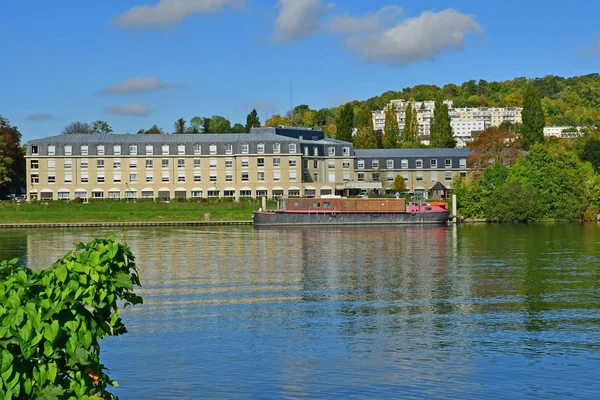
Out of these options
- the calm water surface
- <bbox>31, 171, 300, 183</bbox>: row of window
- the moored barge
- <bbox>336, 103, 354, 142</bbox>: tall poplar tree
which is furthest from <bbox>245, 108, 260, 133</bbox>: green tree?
the calm water surface

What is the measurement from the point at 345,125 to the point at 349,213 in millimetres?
42872

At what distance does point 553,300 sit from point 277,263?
A: 1995cm

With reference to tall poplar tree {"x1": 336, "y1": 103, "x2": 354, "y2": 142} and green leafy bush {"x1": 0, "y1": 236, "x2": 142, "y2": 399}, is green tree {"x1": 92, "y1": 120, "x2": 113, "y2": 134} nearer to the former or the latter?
tall poplar tree {"x1": 336, "y1": 103, "x2": 354, "y2": 142}

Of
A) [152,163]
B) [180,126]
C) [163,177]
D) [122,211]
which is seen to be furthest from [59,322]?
[180,126]

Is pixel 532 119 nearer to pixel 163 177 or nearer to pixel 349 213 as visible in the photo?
pixel 349 213

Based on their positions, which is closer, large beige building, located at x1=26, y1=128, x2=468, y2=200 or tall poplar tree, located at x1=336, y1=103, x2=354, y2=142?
large beige building, located at x1=26, y1=128, x2=468, y2=200

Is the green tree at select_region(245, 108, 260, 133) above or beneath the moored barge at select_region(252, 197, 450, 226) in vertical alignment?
above

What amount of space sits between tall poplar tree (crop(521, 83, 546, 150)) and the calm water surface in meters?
65.5

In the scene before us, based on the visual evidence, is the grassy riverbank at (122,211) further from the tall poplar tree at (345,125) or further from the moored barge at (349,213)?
the tall poplar tree at (345,125)

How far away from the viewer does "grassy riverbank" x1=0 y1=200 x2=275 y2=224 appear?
101 metres

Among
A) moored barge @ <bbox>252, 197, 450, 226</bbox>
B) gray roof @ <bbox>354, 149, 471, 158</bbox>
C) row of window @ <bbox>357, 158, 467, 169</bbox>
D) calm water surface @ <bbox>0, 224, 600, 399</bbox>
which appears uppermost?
gray roof @ <bbox>354, 149, 471, 158</bbox>

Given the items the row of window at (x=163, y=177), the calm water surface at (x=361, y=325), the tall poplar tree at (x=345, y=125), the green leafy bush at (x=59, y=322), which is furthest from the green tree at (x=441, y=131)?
the green leafy bush at (x=59, y=322)

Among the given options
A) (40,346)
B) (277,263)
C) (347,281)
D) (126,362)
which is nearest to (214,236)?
(277,263)

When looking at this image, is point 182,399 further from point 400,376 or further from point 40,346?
point 40,346
